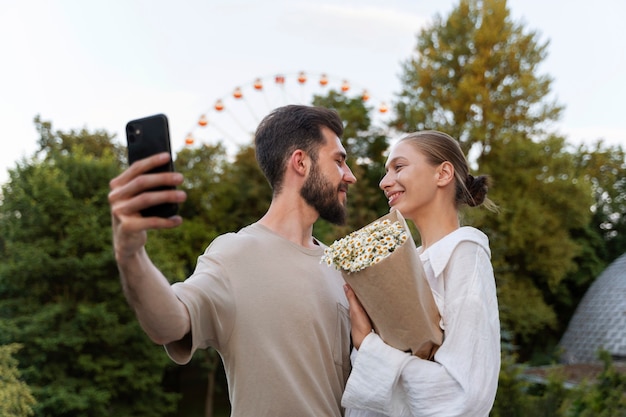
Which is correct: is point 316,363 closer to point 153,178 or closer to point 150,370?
point 153,178

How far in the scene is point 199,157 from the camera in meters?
31.3

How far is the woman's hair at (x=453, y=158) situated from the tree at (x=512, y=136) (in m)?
26.3

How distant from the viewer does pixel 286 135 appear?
338cm

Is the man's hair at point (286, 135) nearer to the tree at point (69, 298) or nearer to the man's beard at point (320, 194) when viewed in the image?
the man's beard at point (320, 194)

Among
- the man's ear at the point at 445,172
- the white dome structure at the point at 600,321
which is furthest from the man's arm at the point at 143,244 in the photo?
the white dome structure at the point at 600,321

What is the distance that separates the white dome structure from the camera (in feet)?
92.1

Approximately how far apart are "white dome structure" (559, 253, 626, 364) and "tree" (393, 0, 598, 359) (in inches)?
48.2

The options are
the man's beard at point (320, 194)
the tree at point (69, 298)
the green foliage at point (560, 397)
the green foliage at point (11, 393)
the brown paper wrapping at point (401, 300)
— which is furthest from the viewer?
the tree at point (69, 298)

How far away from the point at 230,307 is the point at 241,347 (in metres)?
0.17

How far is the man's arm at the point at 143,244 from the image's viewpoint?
1.88 metres

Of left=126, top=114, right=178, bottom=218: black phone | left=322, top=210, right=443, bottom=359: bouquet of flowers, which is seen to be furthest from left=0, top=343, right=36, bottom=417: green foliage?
left=126, top=114, right=178, bottom=218: black phone

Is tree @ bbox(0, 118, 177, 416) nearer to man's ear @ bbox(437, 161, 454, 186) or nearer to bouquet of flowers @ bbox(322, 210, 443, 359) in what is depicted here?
man's ear @ bbox(437, 161, 454, 186)

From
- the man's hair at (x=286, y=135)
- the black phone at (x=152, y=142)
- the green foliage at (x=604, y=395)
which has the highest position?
the man's hair at (x=286, y=135)

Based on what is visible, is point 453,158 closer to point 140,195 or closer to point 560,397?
point 140,195
